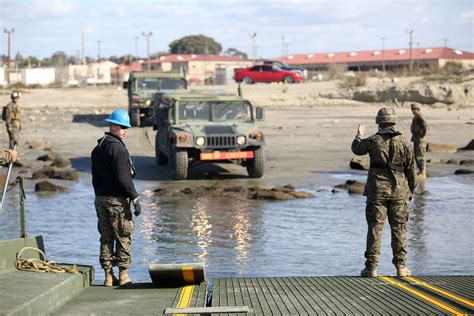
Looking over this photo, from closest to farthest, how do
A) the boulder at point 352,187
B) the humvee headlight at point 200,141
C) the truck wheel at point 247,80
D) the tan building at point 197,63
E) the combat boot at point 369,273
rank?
the combat boot at point 369,273, the boulder at point 352,187, the humvee headlight at point 200,141, the truck wheel at point 247,80, the tan building at point 197,63

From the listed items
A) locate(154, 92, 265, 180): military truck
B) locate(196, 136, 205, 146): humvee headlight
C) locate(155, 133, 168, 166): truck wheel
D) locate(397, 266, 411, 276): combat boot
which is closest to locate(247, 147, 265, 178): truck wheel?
locate(154, 92, 265, 180): military truck

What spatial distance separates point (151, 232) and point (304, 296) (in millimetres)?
5239

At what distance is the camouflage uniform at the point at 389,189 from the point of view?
26.7 feet

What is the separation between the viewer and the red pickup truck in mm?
54656

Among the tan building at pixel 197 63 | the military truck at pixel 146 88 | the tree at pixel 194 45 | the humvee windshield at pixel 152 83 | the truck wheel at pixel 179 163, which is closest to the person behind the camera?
the truck wheel at pixel 179 163

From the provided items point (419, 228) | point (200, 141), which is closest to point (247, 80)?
point (200, 141)

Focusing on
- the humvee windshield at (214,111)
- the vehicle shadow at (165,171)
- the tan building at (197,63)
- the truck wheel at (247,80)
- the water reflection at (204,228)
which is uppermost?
the tan building at (197,63)

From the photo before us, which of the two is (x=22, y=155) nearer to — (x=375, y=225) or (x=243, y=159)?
(x=243, y=159)

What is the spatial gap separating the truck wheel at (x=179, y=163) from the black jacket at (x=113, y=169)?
9.36m

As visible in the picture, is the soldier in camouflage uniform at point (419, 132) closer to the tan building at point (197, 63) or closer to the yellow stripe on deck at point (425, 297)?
the yellow stripe on deck at point (425, 297)

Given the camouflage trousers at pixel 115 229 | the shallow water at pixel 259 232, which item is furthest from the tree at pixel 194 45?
the camouflage trousers at pixel 115 229

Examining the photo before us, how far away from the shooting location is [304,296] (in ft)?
22.7

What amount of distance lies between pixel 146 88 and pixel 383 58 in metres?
60.7

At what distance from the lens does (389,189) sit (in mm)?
8133
